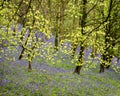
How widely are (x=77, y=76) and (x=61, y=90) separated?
6.09 metres

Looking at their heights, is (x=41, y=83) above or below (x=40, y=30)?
below

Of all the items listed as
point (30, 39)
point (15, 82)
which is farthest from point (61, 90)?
point (30, 39)

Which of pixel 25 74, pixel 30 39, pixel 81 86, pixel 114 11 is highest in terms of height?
pixel 114 11

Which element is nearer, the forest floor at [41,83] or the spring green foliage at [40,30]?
the spring green foliage at [40,30]

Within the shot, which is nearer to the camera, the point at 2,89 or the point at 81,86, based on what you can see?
the point at 2,89

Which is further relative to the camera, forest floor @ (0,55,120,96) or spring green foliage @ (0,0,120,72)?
forest floor @ (0,55,120,96)

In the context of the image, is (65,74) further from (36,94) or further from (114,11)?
(114,11)

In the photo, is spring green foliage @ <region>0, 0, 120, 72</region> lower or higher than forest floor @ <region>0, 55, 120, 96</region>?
higher

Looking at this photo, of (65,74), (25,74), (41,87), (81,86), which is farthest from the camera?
(65,74)

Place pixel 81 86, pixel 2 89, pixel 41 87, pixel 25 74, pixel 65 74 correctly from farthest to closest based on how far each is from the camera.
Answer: pixel 65 74 → pixel 81 86 → pixel 25 74 → pixel 41 87 → pixel 2 89

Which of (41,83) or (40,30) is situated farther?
(41,83)

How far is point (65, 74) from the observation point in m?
24.5

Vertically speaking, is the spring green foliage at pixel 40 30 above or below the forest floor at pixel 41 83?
above

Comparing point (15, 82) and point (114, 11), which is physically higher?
point (114, 11)
